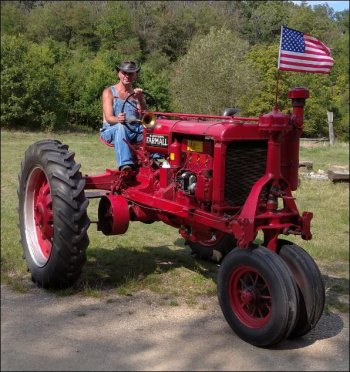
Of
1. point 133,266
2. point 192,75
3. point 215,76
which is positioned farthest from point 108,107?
point 192,75

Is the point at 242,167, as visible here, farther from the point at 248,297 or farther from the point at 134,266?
the point at 134,266

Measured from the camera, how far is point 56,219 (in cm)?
429

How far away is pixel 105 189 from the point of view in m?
5.31

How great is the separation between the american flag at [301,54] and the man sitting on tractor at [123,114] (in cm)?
151

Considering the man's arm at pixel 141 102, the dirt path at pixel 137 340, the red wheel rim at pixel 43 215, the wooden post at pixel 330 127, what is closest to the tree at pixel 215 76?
the wooden post at pixel 330 127

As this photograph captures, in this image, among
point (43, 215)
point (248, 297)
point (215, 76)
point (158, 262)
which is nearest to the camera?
point (248, 297)

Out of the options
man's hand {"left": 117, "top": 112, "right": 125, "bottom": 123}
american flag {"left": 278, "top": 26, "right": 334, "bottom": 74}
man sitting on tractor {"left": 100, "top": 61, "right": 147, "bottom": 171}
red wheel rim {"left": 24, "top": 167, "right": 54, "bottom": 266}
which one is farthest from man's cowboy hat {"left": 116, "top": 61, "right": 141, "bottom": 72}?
american flag {"left": 278, "top": 26, "right": 334, "bottom": 74}

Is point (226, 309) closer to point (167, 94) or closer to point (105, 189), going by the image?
point (105, 189)

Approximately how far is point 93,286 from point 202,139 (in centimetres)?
157

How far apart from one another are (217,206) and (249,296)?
0.80 meters

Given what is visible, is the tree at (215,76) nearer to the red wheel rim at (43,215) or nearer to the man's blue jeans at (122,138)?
the man's blue jeans at (122,138)

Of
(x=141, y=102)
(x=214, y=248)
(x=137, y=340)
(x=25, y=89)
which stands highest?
(x=25, y=89)

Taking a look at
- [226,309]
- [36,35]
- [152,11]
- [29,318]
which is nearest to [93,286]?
[29,318]

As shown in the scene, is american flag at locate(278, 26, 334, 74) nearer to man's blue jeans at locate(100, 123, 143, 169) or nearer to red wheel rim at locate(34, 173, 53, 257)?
man's blue jeans at locate(100, 123, 143, 169)
